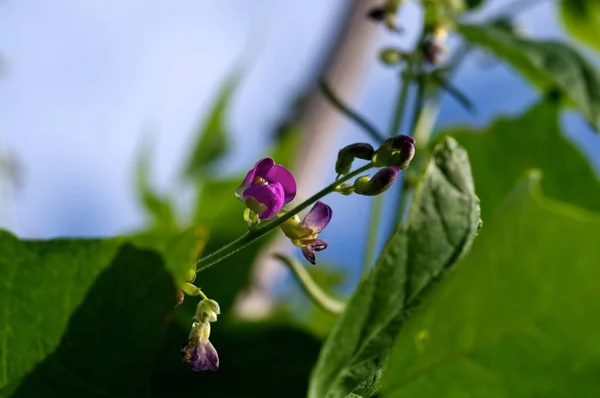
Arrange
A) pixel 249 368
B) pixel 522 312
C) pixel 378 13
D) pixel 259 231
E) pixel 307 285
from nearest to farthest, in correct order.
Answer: pixel 522 312
pixel 259 231
pixel 307 285
pixel 249 368
pixel 378 13

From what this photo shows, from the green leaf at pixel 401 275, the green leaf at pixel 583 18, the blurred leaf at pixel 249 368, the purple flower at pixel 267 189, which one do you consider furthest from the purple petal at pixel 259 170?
the green leaf at pixel 583 18

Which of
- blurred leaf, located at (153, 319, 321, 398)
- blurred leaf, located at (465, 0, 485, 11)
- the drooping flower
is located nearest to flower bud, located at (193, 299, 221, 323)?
the drooping flower

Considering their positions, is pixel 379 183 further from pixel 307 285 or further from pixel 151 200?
pixel 151 200

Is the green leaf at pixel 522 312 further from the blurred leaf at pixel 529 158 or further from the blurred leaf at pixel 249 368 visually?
the blurred leaf at pixel 529 158

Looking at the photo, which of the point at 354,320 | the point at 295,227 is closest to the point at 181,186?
the point at 295,227

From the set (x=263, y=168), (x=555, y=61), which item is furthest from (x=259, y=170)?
(x=555, y=61)

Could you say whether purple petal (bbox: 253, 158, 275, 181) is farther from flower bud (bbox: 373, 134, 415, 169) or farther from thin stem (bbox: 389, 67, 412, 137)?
thin stem (bbox: 389, 67, 412, 137)
